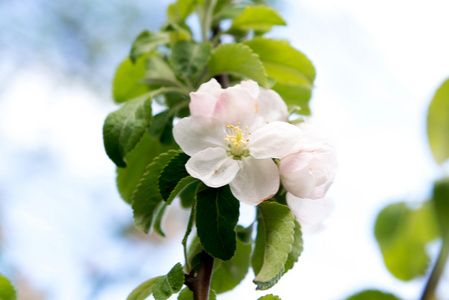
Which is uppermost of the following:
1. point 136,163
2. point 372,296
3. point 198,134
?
point 198,134

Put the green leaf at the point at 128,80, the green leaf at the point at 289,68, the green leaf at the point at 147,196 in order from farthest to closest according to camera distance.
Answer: the green leaf at the point at 128,80
the green leaf at the point at 289,68
the green leaf at the point at 147,196

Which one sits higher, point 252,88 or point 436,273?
point 252,88

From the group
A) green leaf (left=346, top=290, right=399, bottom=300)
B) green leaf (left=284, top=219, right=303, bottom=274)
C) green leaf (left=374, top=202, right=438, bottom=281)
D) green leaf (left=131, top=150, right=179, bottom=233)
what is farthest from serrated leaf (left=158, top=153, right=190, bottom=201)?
green leaf (left=374, top=202, right=438, bottom=281)

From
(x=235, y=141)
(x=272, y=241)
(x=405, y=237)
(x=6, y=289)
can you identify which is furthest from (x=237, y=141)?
(x=405, y=237)

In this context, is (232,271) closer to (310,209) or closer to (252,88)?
(310,209)

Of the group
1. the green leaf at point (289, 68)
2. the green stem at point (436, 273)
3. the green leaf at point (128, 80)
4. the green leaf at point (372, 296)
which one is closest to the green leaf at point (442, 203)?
the green stem at point (436, 273)

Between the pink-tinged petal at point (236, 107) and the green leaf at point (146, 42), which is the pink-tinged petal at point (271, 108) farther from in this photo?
the green leaf at point (146, 42)

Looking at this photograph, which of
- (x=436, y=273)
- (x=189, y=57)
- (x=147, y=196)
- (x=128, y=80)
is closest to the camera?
(x=436, y=273)
